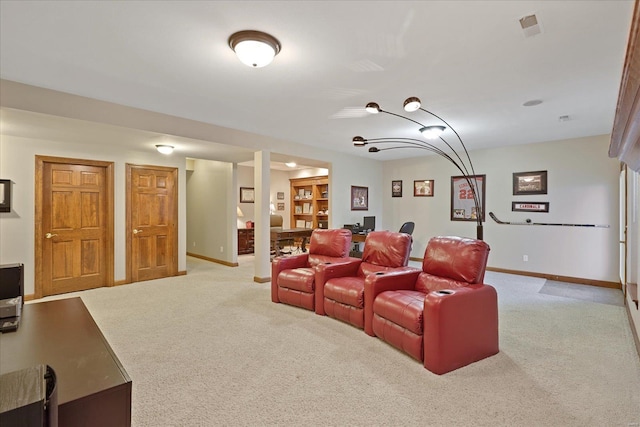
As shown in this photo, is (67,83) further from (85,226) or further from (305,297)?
(305,297)

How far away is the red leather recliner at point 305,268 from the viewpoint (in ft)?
13.0

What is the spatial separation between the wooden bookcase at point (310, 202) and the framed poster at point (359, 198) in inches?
67.7

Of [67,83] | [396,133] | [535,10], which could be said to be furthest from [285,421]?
[396,133]

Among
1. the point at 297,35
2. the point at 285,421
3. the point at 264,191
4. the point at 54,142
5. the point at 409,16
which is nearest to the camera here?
the point at 285,421

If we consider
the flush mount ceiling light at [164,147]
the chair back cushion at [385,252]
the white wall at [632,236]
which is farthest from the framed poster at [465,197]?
the flush mount ceiling light at [164,147]

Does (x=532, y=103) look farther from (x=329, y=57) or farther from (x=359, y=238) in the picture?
(x=359, y=238)

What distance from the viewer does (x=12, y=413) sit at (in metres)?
0.58

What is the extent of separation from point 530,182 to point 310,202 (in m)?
5.87

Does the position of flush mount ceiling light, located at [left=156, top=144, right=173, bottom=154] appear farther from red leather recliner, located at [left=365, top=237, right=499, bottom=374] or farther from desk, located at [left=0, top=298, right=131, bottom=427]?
red leather recliner, located at [left=365, top=237, right=499, bottom=374]

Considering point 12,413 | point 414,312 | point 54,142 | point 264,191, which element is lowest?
point 414,312

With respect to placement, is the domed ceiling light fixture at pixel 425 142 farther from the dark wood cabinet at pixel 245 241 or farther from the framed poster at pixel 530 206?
the dark wood cabinet at pixel 245 241

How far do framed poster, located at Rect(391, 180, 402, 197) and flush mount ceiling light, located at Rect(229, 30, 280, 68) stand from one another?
586 cm

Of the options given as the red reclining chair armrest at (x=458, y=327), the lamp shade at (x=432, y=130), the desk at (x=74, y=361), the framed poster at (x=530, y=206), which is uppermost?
the lamp shade at (x=432, y=130)

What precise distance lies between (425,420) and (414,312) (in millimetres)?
821
